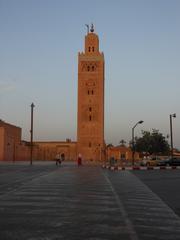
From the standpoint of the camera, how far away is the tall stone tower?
4956 inches

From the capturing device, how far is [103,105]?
420 ft

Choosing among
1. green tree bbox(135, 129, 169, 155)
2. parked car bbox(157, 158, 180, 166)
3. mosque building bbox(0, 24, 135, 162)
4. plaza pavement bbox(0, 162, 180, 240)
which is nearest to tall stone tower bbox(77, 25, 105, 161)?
mosque building bbox(0, 24, 135, 162)

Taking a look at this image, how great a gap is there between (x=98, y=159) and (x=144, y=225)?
11315cm

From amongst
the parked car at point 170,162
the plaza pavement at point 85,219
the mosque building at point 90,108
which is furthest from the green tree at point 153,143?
the plaza pavement at point 85,219

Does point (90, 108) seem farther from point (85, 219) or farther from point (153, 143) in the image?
point (85, 219)

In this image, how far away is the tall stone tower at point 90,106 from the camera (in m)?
126

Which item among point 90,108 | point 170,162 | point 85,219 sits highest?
point 90,108

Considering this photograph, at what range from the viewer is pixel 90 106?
127312mm

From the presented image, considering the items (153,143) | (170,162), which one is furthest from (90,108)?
(170,162)

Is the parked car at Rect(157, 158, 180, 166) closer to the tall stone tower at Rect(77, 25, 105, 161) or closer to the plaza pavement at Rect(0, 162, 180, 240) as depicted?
the plaza pavement at Rect(0, 162, 180, 240)

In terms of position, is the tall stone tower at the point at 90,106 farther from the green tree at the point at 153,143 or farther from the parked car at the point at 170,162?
the parked car at the point at 170,162

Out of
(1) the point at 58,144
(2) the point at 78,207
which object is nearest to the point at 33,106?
(2) the point at 78,207

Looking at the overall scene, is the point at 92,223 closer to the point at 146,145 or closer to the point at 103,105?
the point at 146,145

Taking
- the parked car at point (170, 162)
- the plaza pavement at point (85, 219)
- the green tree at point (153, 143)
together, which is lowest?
the plaza pavement at point (85, 219)
